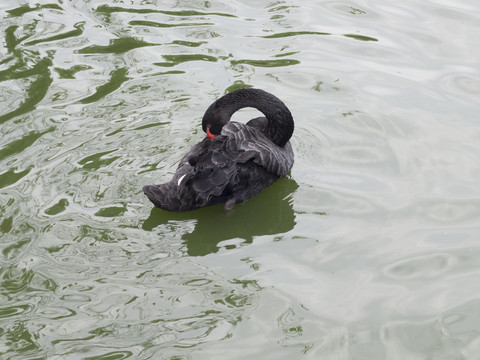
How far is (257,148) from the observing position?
577 centimetres

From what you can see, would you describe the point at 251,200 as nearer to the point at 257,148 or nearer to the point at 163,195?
the point at 257,148

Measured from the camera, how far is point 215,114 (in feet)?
19.6

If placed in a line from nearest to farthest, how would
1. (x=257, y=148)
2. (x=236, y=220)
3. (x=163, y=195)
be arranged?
(x=163, y=195)
(x=236, y=220)
(x=257, y=148)

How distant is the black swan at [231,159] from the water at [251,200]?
0.56 ft

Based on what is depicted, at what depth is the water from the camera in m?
4.40

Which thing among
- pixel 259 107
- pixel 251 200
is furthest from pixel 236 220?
pixel 259 107

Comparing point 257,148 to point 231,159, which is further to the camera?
point 257,148

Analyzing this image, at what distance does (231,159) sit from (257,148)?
0.95ft

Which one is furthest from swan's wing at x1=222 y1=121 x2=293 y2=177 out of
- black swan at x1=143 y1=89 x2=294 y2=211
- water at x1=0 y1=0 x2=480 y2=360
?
water at x1=0 y1=0 x2=480 y2=360

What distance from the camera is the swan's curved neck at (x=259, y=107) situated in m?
Result: 5.99

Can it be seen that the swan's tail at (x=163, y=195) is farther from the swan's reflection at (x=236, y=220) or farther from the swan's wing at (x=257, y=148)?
the swan's wing at (x=257, y=148)

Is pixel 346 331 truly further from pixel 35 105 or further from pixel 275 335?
pixel 35 105

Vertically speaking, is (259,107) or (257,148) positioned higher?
(259,107)

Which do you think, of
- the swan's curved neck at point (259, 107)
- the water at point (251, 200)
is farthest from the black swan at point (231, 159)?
the water at point (251, 200)
